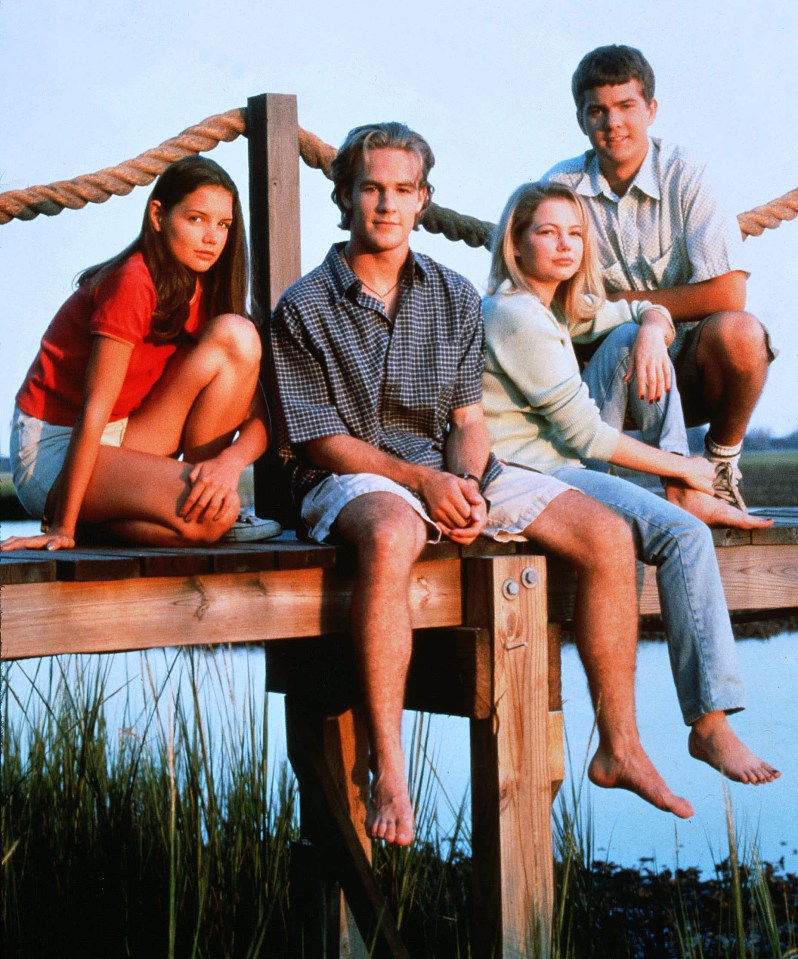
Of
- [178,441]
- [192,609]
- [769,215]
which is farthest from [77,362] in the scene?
[769,215]

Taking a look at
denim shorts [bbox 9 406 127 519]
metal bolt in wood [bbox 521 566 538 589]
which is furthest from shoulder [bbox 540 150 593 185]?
denim shorts [bbox 9 406 127 519]

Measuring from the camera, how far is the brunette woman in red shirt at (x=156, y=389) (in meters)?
2.57

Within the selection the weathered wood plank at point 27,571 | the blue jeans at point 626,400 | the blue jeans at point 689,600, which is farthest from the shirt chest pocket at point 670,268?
the weathered wood plank at point 27,571

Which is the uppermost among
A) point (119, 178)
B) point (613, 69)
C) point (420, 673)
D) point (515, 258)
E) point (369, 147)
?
point (613, 69)

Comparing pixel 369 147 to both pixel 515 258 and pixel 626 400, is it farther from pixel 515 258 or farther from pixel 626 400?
pixel 626 400

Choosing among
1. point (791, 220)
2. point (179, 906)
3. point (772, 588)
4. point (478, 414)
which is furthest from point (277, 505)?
point (791, 220)

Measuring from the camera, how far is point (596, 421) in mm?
2922

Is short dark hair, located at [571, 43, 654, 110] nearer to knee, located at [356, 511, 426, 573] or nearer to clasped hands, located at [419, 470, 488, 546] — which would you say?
clasped hands, located at [419, 470, 488, 546]

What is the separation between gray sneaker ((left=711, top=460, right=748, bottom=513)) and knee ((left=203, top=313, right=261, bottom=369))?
1.22 metres

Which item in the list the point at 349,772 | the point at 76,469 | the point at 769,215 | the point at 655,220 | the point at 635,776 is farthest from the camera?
the point at 769,215

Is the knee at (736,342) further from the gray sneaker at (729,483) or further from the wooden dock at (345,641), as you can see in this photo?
the wooden dock at (345,641)

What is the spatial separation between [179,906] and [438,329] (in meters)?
1.35

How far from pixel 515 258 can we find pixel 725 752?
1.21 metres

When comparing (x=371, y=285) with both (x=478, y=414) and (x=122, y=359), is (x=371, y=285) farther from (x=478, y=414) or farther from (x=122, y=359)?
(x=122, y=359)
